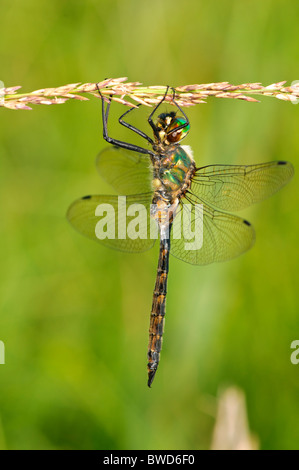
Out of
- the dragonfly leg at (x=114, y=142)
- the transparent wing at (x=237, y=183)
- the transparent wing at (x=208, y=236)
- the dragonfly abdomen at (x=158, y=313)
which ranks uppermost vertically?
the dragonfly leg at (x=114, y=142)

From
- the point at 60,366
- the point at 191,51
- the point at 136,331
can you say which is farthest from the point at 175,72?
the point at 60,366

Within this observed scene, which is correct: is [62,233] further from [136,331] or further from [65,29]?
[65,29]

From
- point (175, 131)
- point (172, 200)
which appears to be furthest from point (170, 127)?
point (172, 200)

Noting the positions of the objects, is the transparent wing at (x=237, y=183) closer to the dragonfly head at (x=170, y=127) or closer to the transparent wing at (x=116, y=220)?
the dragonfly head at (x=170, y=127)

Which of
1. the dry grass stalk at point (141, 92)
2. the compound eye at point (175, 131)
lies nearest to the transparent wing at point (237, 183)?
the compound eye at point (175, 131)

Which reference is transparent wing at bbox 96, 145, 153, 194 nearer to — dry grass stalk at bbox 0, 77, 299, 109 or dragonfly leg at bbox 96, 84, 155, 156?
dragonfly leg at bbox 96, 84, 155, 156

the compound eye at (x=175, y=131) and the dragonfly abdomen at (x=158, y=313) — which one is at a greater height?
the compound eye at (x=175, y=131)

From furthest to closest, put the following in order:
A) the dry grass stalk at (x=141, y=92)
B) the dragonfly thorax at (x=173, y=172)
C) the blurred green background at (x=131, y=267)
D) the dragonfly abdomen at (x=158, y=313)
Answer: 1. the blurred green background at (x=131, y=267)
2. the dragonfly thorax at (x=173, y=172)
3. the dragonfly abdomen at (x=158, y=313)
4. the dry grass stalk at (x=141, y=92)
